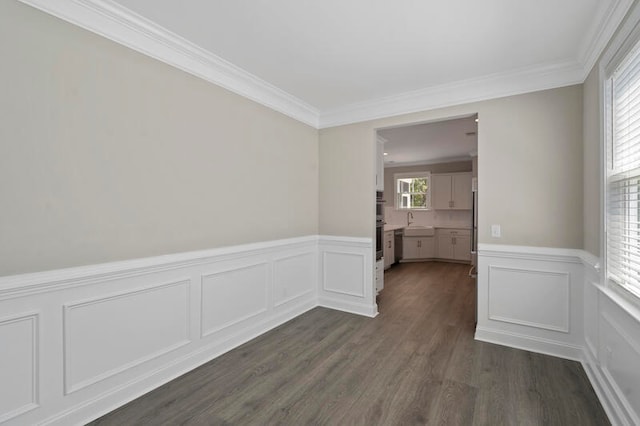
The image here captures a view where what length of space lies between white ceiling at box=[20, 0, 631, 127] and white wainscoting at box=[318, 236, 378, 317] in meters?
1.91

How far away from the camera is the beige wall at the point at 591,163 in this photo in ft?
7.91

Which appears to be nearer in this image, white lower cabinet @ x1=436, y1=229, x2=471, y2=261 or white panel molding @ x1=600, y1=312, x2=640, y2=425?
white panel molding @ x1=600, y1=312, x2=640, y2=425

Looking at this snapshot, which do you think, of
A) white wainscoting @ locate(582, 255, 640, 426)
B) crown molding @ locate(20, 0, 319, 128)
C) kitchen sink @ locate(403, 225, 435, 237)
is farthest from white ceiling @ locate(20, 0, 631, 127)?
kitchen sink @ locate(403, 225, 435, 237)

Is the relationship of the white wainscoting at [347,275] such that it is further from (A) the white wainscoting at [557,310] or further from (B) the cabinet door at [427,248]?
(B) the cabinet door at [427,248]

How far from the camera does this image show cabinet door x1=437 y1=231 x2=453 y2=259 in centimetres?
794

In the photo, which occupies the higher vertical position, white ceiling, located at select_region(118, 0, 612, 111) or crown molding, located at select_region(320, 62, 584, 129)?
white ceiling, located at select_region(118, 0, 612, 111)

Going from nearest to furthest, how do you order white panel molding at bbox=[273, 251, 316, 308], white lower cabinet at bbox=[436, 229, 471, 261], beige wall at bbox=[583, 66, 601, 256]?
beige wall at bbox=[583, 66, 601, 256] → white panel molding at bbox=[273, 251, 316, 308] → white lower cabinet at bbox=[436, 229, 471, 261]

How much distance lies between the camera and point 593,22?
7.33ft

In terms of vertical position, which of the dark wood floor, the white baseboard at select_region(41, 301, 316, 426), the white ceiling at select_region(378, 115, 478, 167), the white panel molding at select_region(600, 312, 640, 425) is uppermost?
the white ceiling at select_region(378, 115, 478, 167)

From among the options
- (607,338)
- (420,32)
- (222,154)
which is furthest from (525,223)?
(222,154)

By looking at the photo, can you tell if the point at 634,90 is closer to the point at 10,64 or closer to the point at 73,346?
the point at 10,64

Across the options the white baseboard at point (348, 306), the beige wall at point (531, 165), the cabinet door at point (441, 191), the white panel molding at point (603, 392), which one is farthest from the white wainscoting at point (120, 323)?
the cabinet door at point (441, 191)

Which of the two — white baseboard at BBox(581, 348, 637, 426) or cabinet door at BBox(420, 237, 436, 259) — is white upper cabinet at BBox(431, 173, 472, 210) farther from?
white baseboard at BBox(581, 348, 637, 426)

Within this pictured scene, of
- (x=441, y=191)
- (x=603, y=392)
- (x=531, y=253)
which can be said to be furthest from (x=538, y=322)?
(x=441, y=191)
